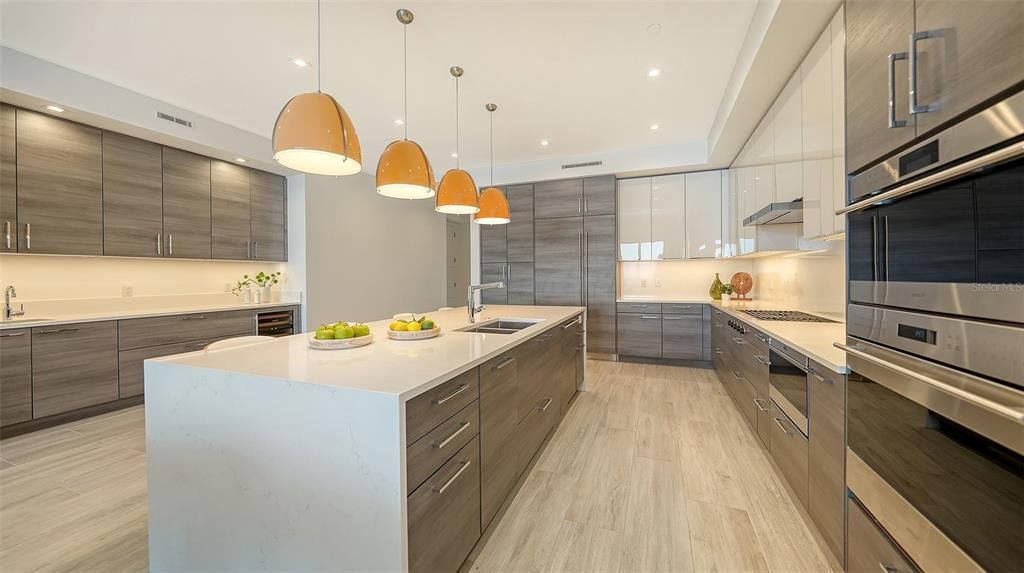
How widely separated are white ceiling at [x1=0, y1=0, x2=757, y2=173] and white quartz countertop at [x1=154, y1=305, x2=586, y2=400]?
6.53 feet

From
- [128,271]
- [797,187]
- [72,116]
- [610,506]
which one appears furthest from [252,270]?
[797,187]

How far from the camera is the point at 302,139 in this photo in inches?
56.4

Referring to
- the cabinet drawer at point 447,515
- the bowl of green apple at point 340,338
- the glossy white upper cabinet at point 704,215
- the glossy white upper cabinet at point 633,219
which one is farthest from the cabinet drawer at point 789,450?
the glossy white upper cabinet at point 633,219

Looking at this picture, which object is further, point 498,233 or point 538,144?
point 498,233

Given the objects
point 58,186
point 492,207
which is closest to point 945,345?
point 492,207

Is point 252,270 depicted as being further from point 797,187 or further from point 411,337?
point 797,187

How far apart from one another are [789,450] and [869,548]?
73 centimetres

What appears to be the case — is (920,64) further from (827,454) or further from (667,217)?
(667,217)

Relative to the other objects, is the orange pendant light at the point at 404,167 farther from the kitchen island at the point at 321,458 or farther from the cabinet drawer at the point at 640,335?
the cabinet drawer at the point at 640,335

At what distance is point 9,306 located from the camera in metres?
2.84

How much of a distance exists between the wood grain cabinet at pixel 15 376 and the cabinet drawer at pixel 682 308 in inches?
233

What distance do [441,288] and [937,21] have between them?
6598mm

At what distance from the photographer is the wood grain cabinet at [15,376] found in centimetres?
262

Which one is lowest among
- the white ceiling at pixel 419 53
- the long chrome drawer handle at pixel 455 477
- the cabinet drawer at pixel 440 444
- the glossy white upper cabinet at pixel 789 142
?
the long chrome drawer handle at pixel 455 477
